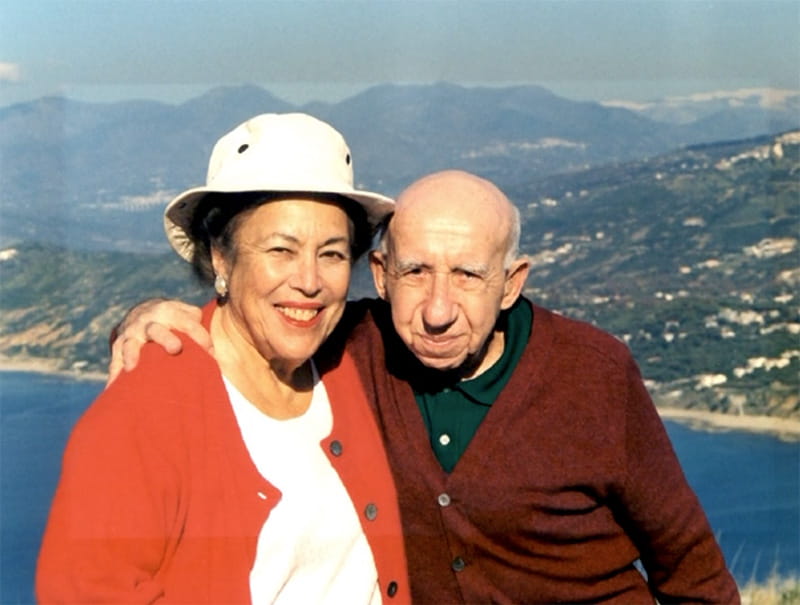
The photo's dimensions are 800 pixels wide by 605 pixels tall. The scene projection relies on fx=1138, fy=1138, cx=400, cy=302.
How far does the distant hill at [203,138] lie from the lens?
3410mm

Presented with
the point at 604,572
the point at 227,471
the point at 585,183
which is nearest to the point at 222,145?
the point at 227,471

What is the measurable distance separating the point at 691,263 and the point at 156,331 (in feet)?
8.02

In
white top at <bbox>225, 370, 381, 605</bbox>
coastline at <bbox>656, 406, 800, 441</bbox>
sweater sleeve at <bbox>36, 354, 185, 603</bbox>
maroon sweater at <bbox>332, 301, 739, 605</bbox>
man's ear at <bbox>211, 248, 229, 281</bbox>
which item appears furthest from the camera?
coastline at <bbox>656, 406, 800, 441</bbox>

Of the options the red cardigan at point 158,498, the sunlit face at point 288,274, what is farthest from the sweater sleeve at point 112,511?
the sunlit face at point 288,274

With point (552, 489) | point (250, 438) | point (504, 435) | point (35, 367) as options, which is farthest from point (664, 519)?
point (35, 367)

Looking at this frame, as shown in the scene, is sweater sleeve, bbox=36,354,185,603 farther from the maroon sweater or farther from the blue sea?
the blue sea

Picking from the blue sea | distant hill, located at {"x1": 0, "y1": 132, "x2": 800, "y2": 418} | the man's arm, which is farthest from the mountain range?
the man's arm

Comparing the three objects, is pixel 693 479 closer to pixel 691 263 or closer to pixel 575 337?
pixel 691 263

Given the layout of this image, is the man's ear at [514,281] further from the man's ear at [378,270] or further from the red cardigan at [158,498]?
the red cardigan at [158,498]

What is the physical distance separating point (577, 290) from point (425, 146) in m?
0.81

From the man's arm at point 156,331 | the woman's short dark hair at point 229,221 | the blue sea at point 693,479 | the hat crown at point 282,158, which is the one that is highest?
the hat crown at point 282,158

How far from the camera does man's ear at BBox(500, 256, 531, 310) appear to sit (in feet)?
8.16

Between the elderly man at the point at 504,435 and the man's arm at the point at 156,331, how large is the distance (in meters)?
0.03

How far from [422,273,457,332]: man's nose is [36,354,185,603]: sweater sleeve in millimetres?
600
